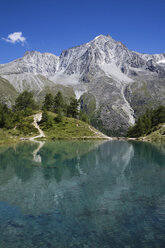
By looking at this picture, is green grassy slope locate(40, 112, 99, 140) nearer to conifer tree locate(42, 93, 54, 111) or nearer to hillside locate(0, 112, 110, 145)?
hillside locate(0, 112, 110, 145)

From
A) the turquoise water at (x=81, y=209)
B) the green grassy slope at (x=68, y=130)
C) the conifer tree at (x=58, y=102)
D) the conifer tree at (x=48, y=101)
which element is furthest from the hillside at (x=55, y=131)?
the turquoise water at (x=81, y=209)

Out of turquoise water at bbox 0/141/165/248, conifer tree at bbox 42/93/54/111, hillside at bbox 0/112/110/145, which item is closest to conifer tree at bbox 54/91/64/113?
conifer tree at bbox 42/93/54/111

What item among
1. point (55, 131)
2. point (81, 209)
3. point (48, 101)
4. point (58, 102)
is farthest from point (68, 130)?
point (81, 209)

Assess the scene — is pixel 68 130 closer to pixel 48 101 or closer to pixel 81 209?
pixel 48 101

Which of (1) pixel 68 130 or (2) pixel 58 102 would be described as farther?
(2) pixel 58 102

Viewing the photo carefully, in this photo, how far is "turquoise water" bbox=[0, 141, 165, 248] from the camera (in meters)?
16.6

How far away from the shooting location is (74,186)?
31797mm

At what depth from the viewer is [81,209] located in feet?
74.7

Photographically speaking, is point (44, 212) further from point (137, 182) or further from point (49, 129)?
point (49, 129)

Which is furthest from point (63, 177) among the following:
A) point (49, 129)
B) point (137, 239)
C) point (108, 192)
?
point (49, 129)

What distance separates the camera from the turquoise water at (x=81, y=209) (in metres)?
16.6

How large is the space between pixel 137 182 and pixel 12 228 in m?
22.4

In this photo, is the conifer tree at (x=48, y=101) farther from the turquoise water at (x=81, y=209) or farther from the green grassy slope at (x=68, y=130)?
the turquoise water at (x=81, y=209)

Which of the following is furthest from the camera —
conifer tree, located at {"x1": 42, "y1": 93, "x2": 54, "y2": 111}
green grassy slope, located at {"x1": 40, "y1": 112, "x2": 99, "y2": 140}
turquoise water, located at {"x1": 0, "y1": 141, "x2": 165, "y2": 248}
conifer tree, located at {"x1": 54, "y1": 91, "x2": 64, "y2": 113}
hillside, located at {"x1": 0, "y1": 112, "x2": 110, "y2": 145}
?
conifer tree, located at {"x1": 54, "y1": 91, "x2": 64, "y2": 113}
